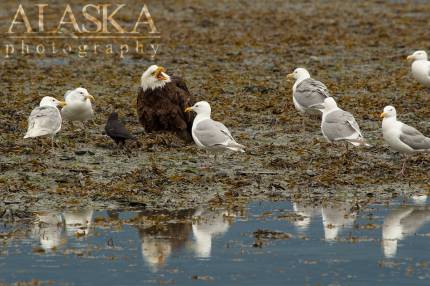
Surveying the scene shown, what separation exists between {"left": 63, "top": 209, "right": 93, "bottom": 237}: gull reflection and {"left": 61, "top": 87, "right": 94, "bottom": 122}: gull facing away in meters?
5.34

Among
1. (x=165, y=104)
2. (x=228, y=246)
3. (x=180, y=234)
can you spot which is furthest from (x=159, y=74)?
(x=228, y=246)

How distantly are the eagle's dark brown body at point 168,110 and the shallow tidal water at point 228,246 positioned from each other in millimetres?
4624

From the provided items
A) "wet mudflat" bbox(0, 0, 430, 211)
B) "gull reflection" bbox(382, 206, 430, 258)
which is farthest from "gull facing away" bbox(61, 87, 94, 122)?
"gull reflection" bbox(382, 206, 430, 258)

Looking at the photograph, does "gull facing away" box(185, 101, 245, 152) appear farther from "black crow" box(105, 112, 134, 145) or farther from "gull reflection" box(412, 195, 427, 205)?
"gull reflection" box(412, 195, 427, 205)

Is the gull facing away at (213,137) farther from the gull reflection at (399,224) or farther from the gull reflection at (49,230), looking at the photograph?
the gull reflection at (49,230)

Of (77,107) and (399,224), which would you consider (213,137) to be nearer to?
(77,107)

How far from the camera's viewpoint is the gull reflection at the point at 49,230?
10741 millimetres

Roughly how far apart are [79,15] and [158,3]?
390cm

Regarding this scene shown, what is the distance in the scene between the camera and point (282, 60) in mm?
26125

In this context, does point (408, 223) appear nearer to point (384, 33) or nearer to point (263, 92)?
point (263, 92)

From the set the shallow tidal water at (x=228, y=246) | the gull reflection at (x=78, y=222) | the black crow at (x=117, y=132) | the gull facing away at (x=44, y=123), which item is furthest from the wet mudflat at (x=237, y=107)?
the shallow tidal water at (x=228, y=246)

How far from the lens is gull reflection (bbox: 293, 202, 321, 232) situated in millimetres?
11477

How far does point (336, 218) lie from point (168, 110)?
19.1 feet

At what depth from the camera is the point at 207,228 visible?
37.2 feet
